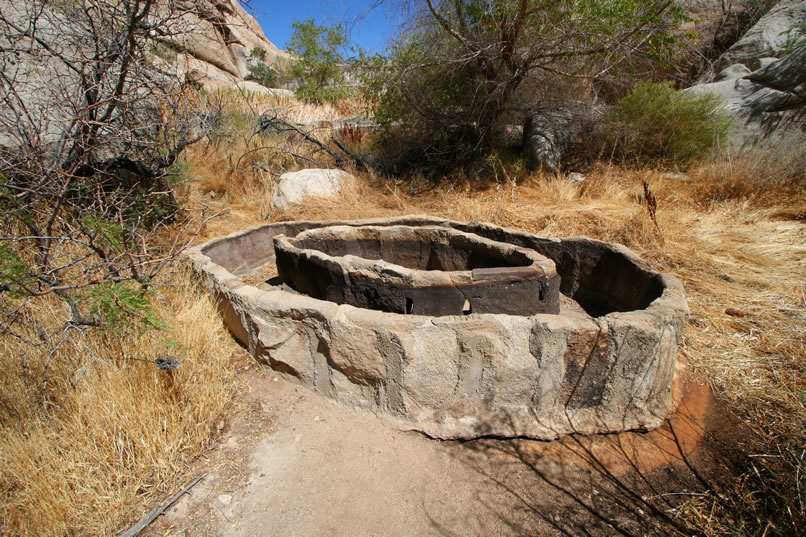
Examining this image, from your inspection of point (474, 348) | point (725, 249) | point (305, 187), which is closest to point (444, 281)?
point (474, 348)

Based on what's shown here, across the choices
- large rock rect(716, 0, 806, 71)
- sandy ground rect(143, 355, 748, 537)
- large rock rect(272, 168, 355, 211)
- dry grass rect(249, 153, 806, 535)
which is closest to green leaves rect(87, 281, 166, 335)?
sandy ground rect(143, 355, 748, 537)

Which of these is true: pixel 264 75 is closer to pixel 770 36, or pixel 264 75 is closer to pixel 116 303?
pixel 770 36

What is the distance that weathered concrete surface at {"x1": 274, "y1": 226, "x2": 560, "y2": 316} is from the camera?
2.88 metres

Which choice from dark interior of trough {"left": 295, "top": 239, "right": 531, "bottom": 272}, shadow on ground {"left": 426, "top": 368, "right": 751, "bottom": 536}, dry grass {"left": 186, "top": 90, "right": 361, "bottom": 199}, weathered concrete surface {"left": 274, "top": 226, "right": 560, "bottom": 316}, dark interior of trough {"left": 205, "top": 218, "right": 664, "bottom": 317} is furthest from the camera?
dry grass {"left": 186, "top": 90, "right": 361, "bottom": 199}

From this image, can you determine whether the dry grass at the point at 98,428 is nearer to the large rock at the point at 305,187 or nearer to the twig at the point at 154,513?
the twig at the point at 154,513

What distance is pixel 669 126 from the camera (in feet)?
21.3

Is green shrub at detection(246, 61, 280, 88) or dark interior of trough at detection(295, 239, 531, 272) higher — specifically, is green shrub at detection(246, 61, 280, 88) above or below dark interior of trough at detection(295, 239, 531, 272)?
above

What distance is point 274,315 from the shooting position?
8.39 ft

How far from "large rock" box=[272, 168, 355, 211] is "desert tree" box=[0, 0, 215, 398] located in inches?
64.3

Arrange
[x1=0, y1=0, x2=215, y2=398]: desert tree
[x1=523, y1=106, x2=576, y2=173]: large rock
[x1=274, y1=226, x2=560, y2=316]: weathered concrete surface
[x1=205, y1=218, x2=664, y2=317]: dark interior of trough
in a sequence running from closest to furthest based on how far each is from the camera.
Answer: [x1=0, y1=0, x2=215, y2=398]: desert tree → [x1=274, y1=226, x2=560, y2=316]: weathered concrete surface → [x1=205, y1=218, x2=664, y2=317]: dark interior of trough → [x1=523, y1=106, x2=576, y2=173]: large rock

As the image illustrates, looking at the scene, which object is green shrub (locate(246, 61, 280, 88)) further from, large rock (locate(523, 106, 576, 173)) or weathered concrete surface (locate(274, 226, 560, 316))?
weathered concrete surface (locate(274, 226, 560, 316))

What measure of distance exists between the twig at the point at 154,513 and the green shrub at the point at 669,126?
726 cm

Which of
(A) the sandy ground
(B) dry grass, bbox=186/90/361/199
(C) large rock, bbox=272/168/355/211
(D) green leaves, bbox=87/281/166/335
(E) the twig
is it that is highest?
(B) dry grass, bbox=186/90/361/199

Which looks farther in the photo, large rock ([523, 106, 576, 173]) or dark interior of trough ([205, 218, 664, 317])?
large rock ([523, 106, 576, 173])
